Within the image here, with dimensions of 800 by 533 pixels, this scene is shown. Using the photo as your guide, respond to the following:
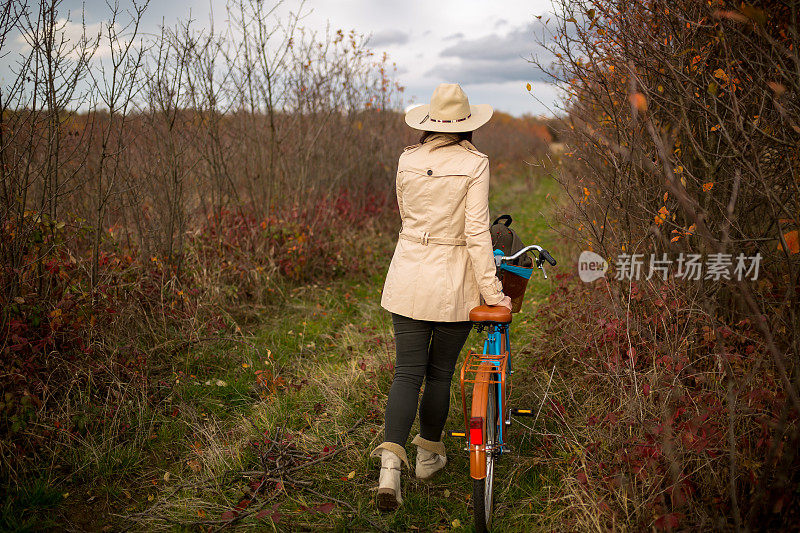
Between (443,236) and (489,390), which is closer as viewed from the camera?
(443,236)

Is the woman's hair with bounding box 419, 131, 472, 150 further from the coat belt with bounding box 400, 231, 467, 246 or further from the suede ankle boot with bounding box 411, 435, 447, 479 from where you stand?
the suede ankle boot with bounding box 411, 435, 447, 479

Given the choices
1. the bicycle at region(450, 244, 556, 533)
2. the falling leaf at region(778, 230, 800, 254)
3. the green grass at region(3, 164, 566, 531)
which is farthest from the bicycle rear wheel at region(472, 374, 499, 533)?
the falling leaf at region(778, 230, 800, 254)

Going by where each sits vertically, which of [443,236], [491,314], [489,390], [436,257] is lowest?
[489,390]

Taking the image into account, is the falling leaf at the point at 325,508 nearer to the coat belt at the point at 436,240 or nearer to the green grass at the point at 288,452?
the green grass at the point at 288,452

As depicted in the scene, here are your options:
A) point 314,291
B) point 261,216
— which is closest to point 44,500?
point 314,291

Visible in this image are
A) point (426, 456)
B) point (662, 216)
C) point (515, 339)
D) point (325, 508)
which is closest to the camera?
point (325, 508)

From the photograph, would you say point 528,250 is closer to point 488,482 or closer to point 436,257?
point 436,257

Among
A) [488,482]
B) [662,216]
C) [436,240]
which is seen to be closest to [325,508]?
[488,482]

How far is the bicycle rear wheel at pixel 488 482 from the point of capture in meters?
2.81

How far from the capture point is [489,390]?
10.7ft

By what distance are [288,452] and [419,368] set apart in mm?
1135

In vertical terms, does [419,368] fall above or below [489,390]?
above

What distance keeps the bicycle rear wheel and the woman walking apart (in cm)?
Result: 29

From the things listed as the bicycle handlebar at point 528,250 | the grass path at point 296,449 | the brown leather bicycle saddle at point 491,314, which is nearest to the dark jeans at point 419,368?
the brown leather bicycle saddle at point 491,314
